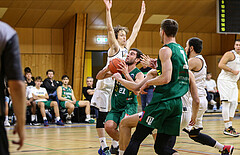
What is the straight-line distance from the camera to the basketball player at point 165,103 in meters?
3.20

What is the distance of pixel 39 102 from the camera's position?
10586mm

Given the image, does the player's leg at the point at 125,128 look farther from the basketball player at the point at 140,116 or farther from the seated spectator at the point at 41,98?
the seated spectator at the point at 41,98

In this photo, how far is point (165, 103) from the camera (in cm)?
321

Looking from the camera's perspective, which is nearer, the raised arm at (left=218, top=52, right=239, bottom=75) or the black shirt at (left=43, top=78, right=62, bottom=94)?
the raised arm at (left=218, top=52, right=239, bottom=75)

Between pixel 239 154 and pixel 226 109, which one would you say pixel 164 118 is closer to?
pixel 239 154

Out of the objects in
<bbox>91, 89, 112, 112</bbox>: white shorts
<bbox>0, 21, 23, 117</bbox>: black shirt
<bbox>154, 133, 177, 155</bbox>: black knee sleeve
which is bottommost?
<bbox>154, 133, 177, 155</bbox>: black knee sleeve

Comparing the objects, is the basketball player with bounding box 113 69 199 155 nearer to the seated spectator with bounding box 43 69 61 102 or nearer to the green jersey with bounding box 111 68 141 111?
the green jersey with bounding box 111 68 141 111

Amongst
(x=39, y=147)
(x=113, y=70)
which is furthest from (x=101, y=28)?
→ (x=113, y=70)

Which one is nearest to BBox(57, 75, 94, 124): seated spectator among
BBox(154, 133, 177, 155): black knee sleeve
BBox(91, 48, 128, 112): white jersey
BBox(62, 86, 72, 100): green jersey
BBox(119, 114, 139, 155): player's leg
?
BBox(62, 86, 72, 100): green jersey

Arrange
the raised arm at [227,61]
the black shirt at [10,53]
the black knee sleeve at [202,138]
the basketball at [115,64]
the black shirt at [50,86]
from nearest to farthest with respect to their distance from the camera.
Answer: the black shirt at [10,53] < the basketball at [115,64] < the black knee sleeve at [202,138] < the raised arm at [227,61] < the black shirt at [50,86]

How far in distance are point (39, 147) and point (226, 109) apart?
12.0ft

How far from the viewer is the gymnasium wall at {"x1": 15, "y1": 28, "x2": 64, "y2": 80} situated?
1513 cm

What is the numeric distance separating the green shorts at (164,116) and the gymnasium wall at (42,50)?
12.4m

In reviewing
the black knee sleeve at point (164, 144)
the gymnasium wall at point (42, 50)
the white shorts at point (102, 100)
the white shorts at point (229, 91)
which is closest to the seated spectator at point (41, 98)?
the gymnasium wall at point (42, 50)
